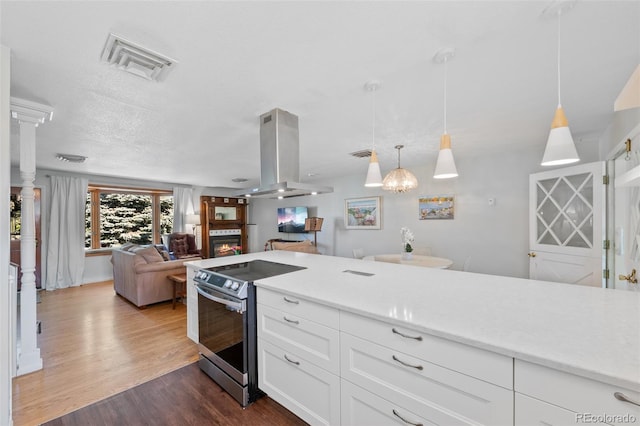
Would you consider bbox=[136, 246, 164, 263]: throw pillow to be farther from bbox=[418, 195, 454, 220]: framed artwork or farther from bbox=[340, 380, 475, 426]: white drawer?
bbox=[418, 195, 454, 220]: framed artwork

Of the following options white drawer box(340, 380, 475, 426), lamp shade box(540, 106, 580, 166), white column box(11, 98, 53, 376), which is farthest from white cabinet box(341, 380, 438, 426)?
white column box(11, 98, 53, 376)

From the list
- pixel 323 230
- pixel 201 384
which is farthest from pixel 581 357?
pixel 323 230

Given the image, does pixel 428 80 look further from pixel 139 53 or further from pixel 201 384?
pixel 201 384

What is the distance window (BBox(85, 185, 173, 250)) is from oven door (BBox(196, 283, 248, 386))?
529cm

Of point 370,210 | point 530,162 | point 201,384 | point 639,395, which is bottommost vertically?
point 201,384

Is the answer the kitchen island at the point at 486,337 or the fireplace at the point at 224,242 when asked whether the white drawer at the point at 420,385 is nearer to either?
the kitchen island at the point at 486,337

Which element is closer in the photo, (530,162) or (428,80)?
(428,80)

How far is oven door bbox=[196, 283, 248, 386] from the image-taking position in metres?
1.79

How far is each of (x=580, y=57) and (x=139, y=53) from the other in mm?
2504

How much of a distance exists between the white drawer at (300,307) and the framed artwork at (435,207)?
370 cm

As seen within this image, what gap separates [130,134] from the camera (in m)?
2.80

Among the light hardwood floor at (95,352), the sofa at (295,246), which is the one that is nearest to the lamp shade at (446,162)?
the light hardwood floor at (95,352)

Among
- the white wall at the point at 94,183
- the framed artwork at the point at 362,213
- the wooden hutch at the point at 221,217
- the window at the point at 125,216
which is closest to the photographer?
the white wall at the point at 94,183

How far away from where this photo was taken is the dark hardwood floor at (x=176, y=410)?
1.69 metres
